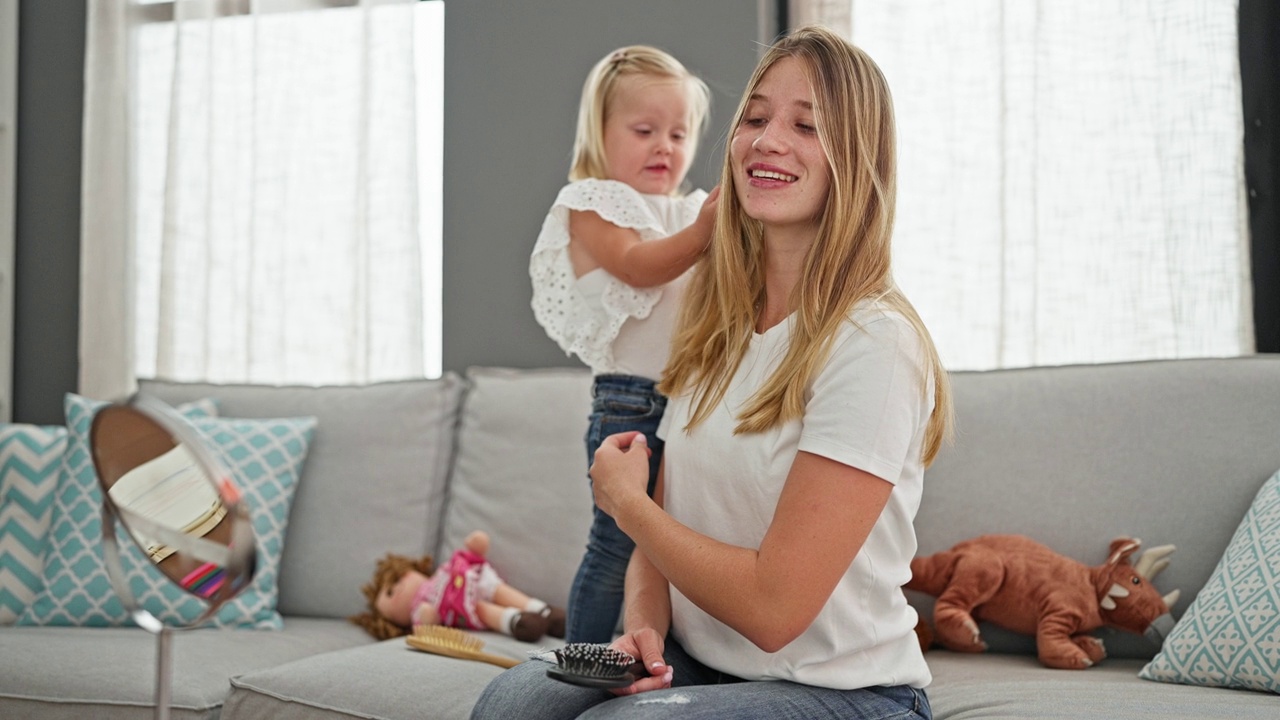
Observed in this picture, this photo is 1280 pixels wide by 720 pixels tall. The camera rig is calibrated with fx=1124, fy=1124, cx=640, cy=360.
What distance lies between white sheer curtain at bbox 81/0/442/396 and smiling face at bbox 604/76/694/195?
1.32 metres

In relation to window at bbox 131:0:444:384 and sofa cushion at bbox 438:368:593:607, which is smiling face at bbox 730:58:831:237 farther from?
window at bbox 131:0:444:384

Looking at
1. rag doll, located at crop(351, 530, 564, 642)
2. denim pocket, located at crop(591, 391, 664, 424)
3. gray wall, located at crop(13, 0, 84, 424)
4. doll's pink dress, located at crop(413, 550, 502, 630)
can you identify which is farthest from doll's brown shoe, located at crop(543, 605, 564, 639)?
gray wall, located at crop(13, 0, 84, 424)

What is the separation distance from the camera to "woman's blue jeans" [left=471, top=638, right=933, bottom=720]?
1161 mm

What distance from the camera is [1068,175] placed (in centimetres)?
253

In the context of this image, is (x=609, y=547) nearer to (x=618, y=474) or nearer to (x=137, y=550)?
(x=618, y=474)

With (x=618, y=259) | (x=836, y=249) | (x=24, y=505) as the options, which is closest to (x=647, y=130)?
(x=618, y=259)

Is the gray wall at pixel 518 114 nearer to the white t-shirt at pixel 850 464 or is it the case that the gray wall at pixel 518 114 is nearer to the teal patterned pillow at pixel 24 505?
the teal patterned pillow at pixel 24 505

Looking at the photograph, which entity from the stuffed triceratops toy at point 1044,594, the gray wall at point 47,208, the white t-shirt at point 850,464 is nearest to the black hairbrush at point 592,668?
the white t-shirt at point 850,464

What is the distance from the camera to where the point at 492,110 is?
10.2 ft

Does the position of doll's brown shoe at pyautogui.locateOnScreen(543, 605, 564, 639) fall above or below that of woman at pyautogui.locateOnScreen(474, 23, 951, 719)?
below

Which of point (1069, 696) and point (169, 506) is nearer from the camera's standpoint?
point (169, 506)

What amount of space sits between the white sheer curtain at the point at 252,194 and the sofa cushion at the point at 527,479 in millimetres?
657

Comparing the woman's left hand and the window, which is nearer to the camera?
the woman's left hand

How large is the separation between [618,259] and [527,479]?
2.50 ft
